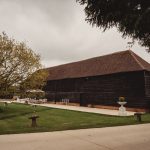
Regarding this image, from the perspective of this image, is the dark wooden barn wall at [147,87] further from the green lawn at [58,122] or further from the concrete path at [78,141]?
the concrete path at [78,141]

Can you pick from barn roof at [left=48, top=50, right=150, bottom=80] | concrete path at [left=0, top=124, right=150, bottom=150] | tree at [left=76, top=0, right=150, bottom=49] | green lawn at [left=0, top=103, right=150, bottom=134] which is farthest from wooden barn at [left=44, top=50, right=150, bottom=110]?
tree at [left=76, top=0, right=150, bottom=49]

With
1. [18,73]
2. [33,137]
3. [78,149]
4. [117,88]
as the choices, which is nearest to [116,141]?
[78,149]

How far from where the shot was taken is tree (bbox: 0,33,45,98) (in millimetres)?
25422

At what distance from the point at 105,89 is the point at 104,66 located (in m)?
3.53

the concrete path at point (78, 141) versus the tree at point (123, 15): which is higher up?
the tree at point (123, 15)

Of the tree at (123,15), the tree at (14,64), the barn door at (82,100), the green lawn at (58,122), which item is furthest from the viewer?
the barn door at (82,100)

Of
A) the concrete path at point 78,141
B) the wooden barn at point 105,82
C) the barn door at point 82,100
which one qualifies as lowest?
the concrete path at point 78,141

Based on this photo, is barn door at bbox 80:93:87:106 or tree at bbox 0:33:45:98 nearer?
tree at bbox 0:33:45:98

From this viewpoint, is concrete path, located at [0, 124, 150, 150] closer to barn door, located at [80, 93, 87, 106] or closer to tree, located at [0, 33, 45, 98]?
tree, located at [0, 33, 45, 98]

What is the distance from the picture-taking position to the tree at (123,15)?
924cm

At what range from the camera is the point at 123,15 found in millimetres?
9711

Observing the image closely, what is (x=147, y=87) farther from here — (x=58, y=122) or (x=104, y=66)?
(x=58, y=122)

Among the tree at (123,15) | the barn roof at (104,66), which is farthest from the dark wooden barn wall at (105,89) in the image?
the tree at (123,15)

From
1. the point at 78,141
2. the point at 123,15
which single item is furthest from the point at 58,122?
the point at 123,15
